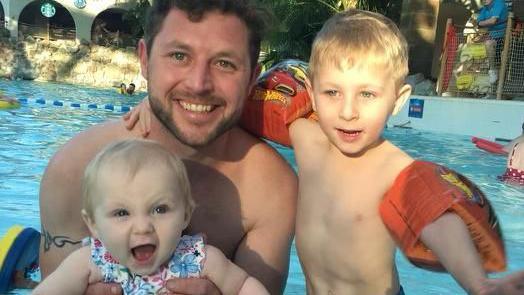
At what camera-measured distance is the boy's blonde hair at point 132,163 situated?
83.4 inches

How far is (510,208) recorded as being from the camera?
665cm

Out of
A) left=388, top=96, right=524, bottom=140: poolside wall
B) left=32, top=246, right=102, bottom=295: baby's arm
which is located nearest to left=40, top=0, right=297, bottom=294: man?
left=32, top=246, right=102, bottom=295: baby's arm

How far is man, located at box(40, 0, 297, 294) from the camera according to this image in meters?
2.47

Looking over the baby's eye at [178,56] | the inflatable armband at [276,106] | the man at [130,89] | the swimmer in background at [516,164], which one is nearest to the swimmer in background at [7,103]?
the man at [130,89]

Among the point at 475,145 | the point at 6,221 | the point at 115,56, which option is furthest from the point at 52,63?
the point at 6,221

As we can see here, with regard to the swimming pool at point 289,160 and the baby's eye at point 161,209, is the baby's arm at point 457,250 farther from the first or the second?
the baby's eye at point 161,209

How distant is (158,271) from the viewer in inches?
88.2

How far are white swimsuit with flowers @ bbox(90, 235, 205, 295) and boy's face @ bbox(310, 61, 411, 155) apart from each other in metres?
0.65

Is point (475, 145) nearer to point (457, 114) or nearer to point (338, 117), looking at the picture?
point (457, 114)

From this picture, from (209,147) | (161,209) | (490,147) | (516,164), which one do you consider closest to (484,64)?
(490,147)

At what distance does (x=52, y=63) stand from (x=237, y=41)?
2416cm

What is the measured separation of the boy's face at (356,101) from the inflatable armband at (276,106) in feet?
1.07

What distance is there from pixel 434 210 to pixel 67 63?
2484cm

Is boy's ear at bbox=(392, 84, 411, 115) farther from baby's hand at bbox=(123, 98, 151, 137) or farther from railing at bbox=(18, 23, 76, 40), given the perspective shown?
railing at bbox=(18, 23, 76, 40)
